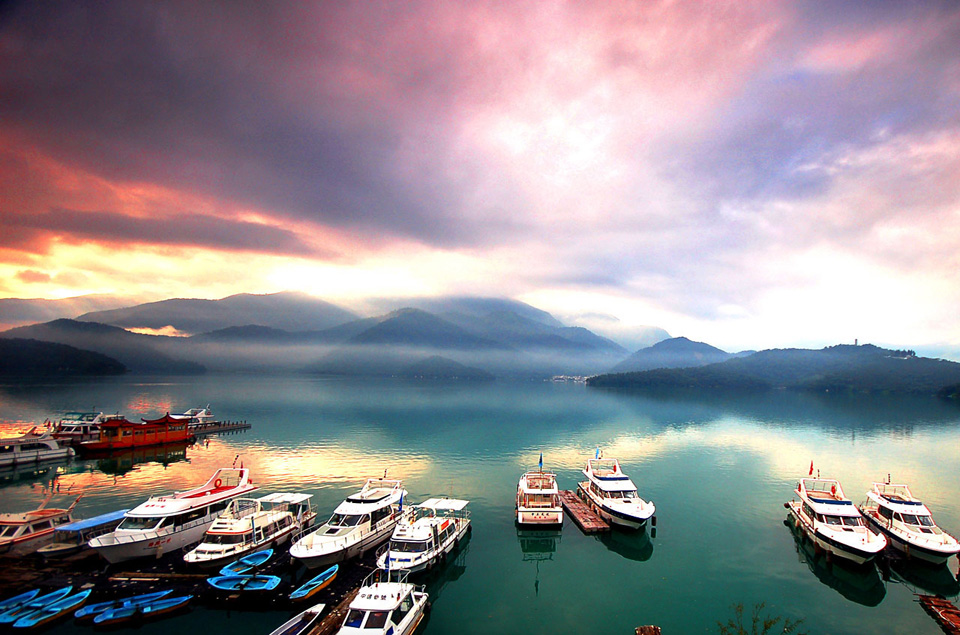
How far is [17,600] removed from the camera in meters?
21.6

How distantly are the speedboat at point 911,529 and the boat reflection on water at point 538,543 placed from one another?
908 inches

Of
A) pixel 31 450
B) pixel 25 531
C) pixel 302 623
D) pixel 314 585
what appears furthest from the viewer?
pixel 31 450

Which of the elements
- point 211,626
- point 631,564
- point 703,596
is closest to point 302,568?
point 211,626

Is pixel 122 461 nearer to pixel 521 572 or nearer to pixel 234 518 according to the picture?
pixel 234 518

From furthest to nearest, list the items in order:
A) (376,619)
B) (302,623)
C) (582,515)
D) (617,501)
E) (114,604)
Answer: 1. (582,515)
2. (617,501)
3. (114,604)
4. (302,623)
5. (376,619)

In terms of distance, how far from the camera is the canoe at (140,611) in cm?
2069

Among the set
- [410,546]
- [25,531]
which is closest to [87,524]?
[25,531]

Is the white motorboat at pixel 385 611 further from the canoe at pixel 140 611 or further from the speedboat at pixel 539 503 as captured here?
the speedboat at pixel 539 503

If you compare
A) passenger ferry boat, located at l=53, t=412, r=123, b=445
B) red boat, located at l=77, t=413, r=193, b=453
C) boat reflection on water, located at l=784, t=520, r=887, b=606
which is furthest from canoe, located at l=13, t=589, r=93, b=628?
passenger ferry boat, located at l=53, t=412, r=123, b=445

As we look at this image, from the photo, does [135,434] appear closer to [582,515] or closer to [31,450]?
[31,450]

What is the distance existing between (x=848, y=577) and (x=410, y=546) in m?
28.4

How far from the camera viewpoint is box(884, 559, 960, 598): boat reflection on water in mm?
26781

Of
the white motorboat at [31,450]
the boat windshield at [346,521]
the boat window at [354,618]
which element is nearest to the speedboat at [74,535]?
the boat windshield at [346,521]

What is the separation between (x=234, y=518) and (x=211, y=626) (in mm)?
8967
